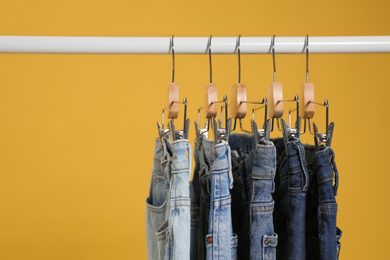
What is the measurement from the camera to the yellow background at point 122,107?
2025 millimetres

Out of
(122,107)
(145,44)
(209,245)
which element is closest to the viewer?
(209,245)

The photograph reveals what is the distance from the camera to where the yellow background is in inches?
79.7

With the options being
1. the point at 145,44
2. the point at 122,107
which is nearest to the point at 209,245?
the point at 145,44

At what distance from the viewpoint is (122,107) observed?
205cm

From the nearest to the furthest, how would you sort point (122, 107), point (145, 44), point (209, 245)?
point (209, 245) → point (145, 44) → point (122, 107)

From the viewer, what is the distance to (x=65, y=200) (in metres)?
2.04

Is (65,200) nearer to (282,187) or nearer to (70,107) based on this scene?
(70,107)

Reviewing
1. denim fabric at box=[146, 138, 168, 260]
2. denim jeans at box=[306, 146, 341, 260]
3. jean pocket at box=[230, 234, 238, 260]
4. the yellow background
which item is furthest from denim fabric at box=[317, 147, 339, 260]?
the yellow background

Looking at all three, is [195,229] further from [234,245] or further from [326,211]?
[326,211]

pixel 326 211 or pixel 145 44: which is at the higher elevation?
pixel 145 44

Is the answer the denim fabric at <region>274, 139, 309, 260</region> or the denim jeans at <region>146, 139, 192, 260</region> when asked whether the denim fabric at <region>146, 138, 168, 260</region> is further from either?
the denim fabric at <region>274, 139, 309, 260</region>

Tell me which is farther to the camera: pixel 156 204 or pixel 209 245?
pixel 156 204

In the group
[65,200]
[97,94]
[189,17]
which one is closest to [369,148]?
[189,17]

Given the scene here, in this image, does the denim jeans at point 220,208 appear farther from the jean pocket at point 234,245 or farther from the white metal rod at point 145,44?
the white metal rod at point 145,44
